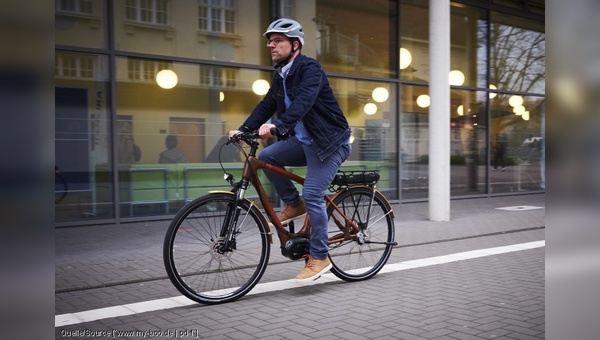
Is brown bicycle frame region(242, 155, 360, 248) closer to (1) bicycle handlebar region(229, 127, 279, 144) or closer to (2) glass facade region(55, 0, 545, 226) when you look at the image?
(1) bicycle handlebar region(229, 127, 279, 144)

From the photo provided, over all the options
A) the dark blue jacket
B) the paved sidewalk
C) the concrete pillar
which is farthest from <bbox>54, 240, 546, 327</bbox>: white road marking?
the concrete pillar

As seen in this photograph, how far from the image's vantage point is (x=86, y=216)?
8711 millimetres

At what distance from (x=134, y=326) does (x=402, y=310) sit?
1826mm

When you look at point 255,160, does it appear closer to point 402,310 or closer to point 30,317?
point 402,310

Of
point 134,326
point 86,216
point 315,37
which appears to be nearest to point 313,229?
point 134,326

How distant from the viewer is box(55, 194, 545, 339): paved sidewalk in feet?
11.9

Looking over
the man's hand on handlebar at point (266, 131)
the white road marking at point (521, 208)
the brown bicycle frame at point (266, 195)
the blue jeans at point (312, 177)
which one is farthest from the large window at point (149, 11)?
the white road marking at point (521, 208)

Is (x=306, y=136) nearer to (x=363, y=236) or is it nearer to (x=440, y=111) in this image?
(x=363, y=236)

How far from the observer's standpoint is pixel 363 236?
16.8 feet

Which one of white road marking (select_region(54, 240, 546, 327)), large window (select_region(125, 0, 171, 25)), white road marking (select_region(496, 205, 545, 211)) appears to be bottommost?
white road marking (select_region(54, 240, 546, 327))

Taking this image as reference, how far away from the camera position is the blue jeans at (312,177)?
4.58m

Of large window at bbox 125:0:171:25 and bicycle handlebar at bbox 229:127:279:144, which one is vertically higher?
large window at bbox 125:0:171:25

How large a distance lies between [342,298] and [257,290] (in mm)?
731

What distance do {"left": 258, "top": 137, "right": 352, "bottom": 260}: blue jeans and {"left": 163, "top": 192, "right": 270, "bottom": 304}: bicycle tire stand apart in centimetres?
38
